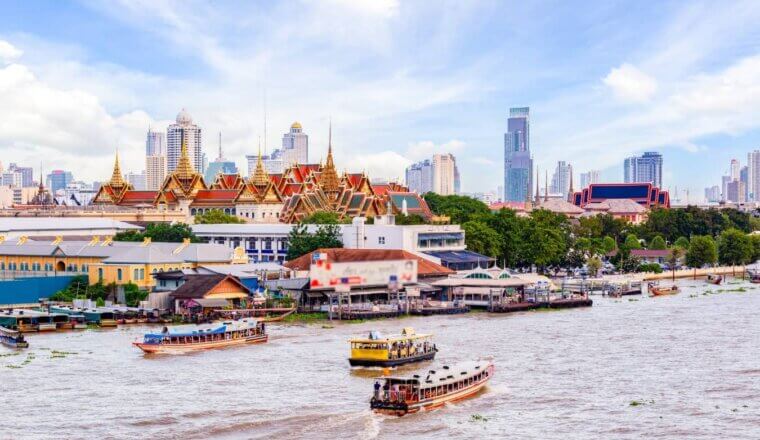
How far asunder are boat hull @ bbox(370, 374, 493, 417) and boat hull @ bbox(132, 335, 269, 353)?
30.5 ft

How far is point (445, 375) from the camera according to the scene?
26.0 m

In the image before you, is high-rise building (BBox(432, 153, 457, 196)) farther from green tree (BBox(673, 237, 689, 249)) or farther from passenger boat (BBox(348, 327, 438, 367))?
passenger boat (BBox(348, 327, 438, 367))

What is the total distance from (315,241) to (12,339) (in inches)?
814

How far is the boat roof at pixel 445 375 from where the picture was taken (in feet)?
83.0

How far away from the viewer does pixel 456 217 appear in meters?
69.1

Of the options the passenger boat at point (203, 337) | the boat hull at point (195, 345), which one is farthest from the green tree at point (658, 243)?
the boat hull at point (195, 345)

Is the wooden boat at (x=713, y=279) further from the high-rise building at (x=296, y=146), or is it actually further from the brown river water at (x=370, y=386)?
the high-rise building at (x=296, y=146)

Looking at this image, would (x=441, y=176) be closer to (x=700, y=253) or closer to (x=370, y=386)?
(x=700, y=253)

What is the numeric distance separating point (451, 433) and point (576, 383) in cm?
575

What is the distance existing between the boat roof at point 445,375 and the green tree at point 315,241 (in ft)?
85.4

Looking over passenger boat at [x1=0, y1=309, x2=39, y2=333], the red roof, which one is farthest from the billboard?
the red roof

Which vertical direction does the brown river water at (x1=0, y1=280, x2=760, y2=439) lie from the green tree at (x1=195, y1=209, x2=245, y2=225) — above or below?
below

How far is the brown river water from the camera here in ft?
78.1

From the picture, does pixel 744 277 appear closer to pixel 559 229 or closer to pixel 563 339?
pixel 559 229
